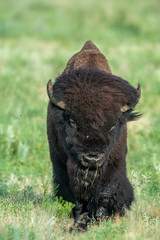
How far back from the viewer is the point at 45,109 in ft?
36.2

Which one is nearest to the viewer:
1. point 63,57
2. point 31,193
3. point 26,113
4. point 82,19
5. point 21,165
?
point 31,193

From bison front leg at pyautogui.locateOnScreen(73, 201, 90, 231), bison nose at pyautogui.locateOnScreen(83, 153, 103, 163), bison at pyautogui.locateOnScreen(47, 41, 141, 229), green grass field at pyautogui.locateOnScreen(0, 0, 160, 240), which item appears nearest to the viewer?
bison nose at pyautogui.locateOnScreen(83, 153, 103, 163)

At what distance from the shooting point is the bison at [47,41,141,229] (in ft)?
16.0

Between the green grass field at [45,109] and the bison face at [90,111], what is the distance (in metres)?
0.74

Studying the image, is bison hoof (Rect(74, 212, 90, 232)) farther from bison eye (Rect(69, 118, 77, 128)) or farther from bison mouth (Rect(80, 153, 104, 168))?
bison eye (Rect(69, 118, 77, 128))

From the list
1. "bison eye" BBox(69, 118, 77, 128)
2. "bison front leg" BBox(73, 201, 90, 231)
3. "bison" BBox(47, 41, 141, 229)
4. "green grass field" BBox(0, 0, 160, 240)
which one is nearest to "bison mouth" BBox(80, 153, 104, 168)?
"bison" BBox(47, 41, 141, 229)

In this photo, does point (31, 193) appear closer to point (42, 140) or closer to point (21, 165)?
point (21, 165)

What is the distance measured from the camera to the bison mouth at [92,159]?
476 centimetres

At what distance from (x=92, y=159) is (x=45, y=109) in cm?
636

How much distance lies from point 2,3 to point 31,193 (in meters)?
35.7

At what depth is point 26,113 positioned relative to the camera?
38.3 feet

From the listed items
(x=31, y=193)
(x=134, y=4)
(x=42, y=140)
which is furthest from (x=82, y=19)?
(x=31, y=193)

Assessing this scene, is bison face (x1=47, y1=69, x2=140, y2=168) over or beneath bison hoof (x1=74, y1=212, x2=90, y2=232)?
over

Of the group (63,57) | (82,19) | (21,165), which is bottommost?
(21,165)
